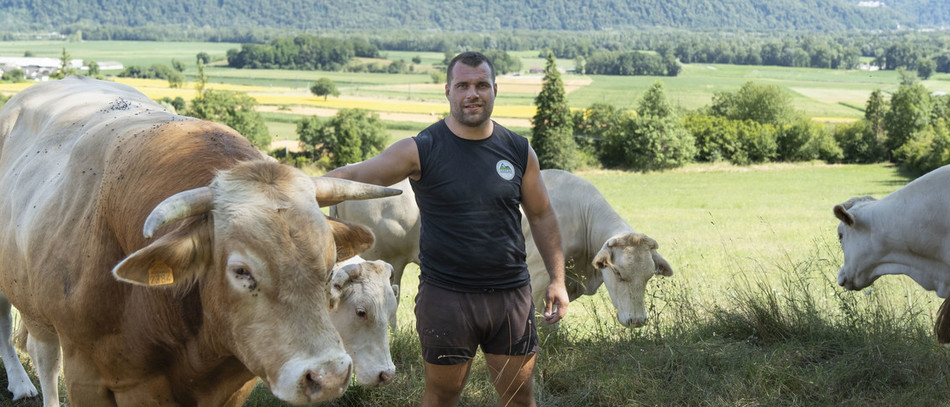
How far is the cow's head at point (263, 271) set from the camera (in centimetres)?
298

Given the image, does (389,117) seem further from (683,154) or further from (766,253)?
(766,253)

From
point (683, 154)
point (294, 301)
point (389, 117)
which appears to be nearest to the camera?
point (294, 301)

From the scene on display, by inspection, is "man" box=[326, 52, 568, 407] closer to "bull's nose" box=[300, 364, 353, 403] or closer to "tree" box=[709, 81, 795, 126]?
"bull's nose" box=[300, 364, 353, 403]

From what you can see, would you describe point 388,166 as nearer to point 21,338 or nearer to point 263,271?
point 263,271

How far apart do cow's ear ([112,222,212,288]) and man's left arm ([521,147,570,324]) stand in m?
2.04

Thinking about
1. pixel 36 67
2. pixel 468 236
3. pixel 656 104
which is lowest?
pixel 36 67

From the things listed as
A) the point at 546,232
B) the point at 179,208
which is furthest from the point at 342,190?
the point at 546,232

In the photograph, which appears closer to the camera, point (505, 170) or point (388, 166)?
point (388, 166)

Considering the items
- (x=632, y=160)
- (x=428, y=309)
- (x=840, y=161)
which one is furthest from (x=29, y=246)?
(x=840, y=161)

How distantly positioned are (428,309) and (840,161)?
69431 millimetres

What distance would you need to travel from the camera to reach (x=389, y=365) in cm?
530

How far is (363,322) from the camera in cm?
535

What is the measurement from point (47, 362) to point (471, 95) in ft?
10.3

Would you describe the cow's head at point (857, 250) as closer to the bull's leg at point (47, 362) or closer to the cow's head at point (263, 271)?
the cow's head at point (263, 271)
